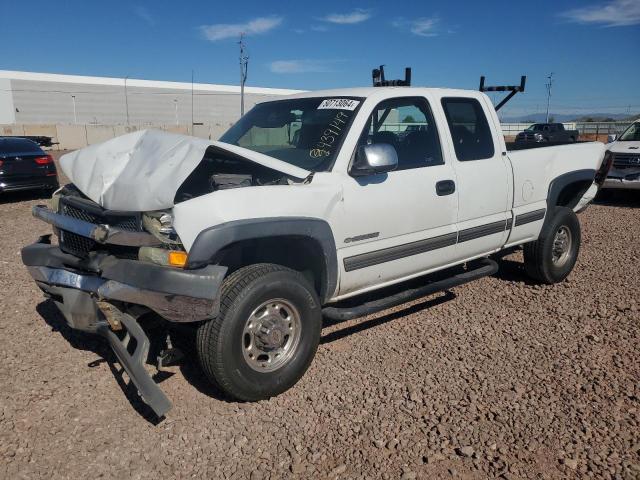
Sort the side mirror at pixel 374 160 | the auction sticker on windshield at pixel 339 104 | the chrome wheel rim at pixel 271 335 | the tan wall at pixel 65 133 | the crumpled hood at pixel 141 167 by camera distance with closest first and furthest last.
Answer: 1. the crumpled hood at pixel 141 167
2. the chrome wheel rim at pixel 271 335
3. the side mirror at pixel 374 160
4. the auction sticker on windshield at pixel 339 104
5. the tan wall at pixel 65 133

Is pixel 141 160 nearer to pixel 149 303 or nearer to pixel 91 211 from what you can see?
pixel 91 211

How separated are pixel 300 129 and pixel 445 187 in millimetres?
1247

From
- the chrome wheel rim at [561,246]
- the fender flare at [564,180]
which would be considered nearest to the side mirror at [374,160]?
the fender flare at [564,180]

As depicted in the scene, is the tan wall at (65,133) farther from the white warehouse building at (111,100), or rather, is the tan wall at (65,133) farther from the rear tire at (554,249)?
the rear tire at (554,249)

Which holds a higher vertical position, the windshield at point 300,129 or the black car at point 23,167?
the windshield at point 300,129

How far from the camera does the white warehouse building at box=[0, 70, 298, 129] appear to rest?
2275 inches

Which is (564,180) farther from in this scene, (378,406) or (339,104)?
(378,406)

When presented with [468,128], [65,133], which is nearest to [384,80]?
[468,128]

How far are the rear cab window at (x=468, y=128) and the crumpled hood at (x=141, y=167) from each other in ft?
5.37

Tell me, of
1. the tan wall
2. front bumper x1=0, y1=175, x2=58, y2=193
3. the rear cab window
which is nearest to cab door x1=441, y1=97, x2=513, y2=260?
the rear cab window

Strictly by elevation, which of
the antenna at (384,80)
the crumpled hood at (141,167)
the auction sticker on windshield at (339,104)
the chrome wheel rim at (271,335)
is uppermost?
the antenna at (384,80)

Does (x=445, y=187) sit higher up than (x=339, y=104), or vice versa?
(x=339, y=104)

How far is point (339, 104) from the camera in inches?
163

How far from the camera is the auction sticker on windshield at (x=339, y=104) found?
13.3ft
